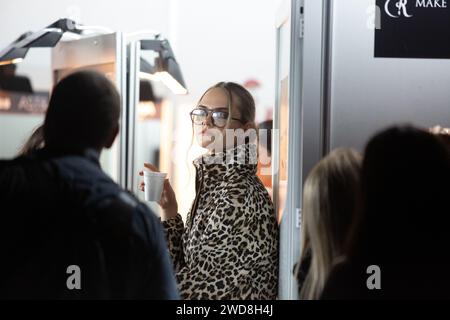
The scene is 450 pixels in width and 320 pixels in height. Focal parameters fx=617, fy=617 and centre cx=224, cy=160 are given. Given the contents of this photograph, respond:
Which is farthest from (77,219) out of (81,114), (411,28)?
(411,28)

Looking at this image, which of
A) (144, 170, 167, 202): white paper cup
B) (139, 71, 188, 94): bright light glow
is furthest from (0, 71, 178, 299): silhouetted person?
(139, 71, 188, 94): bright light glow

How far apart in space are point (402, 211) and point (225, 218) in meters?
0.82

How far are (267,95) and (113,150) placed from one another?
0.70 metres

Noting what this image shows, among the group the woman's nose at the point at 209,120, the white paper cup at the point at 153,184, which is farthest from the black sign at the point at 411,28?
the white paper cup at the point at 153,184

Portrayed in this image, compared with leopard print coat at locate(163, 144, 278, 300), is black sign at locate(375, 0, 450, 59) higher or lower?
higher

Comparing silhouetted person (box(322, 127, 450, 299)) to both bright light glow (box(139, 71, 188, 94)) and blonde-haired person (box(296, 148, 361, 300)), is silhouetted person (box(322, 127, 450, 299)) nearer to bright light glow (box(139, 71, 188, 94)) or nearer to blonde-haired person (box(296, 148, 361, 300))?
blonde-haired person (box(296, 148, 361, 300))

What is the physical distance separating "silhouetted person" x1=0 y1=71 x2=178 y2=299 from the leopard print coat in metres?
0.61

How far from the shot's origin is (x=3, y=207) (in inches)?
63.4

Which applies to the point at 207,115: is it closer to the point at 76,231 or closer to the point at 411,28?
the point at 411,28

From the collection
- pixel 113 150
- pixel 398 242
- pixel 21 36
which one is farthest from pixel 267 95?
pixel 398 242

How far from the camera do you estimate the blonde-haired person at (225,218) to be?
7.36ft

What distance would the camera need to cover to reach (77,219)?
1570 millimetres

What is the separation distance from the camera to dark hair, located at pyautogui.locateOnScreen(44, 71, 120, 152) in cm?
161
